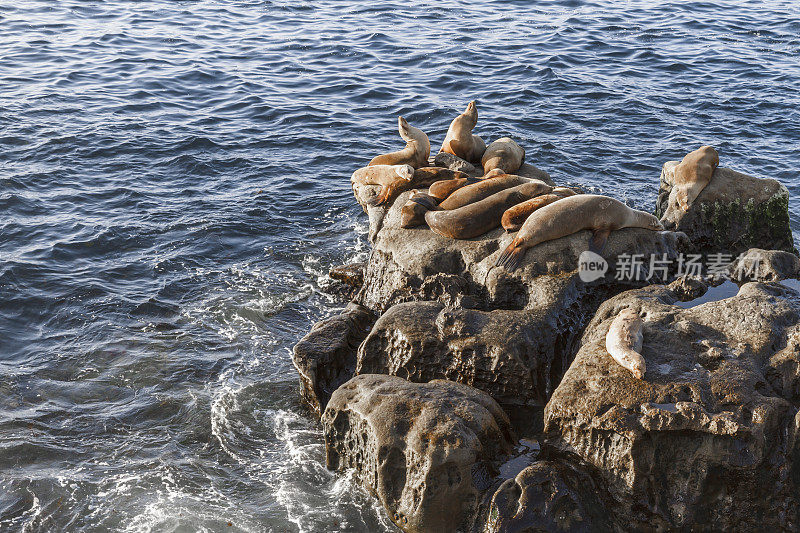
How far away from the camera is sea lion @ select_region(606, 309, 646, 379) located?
6.30 meters

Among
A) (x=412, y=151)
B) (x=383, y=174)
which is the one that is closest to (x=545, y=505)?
(x=383, y=174)

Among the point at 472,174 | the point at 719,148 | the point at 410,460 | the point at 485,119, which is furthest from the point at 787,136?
the point at 410,460

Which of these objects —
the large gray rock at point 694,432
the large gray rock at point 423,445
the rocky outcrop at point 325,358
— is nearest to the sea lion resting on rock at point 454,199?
the rocky outcrop at point 325,358

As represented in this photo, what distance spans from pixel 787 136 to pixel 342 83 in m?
9.74

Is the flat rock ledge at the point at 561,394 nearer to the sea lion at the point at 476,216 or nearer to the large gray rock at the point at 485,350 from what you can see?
the large gray rock at the point at 485,350

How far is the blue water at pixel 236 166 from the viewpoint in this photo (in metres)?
7.40

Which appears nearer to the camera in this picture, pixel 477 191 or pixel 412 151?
pixel 477 191

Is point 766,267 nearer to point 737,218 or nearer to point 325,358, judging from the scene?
point 737,218

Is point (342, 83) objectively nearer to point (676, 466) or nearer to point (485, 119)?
point (485, 119)

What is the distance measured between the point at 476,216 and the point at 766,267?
125 inches

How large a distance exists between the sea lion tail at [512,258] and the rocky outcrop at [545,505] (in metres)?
2.49

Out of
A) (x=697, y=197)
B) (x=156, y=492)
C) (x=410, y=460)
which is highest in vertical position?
(x=697, y=197)

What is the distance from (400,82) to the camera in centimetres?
1803

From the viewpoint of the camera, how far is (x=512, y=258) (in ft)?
26.5
